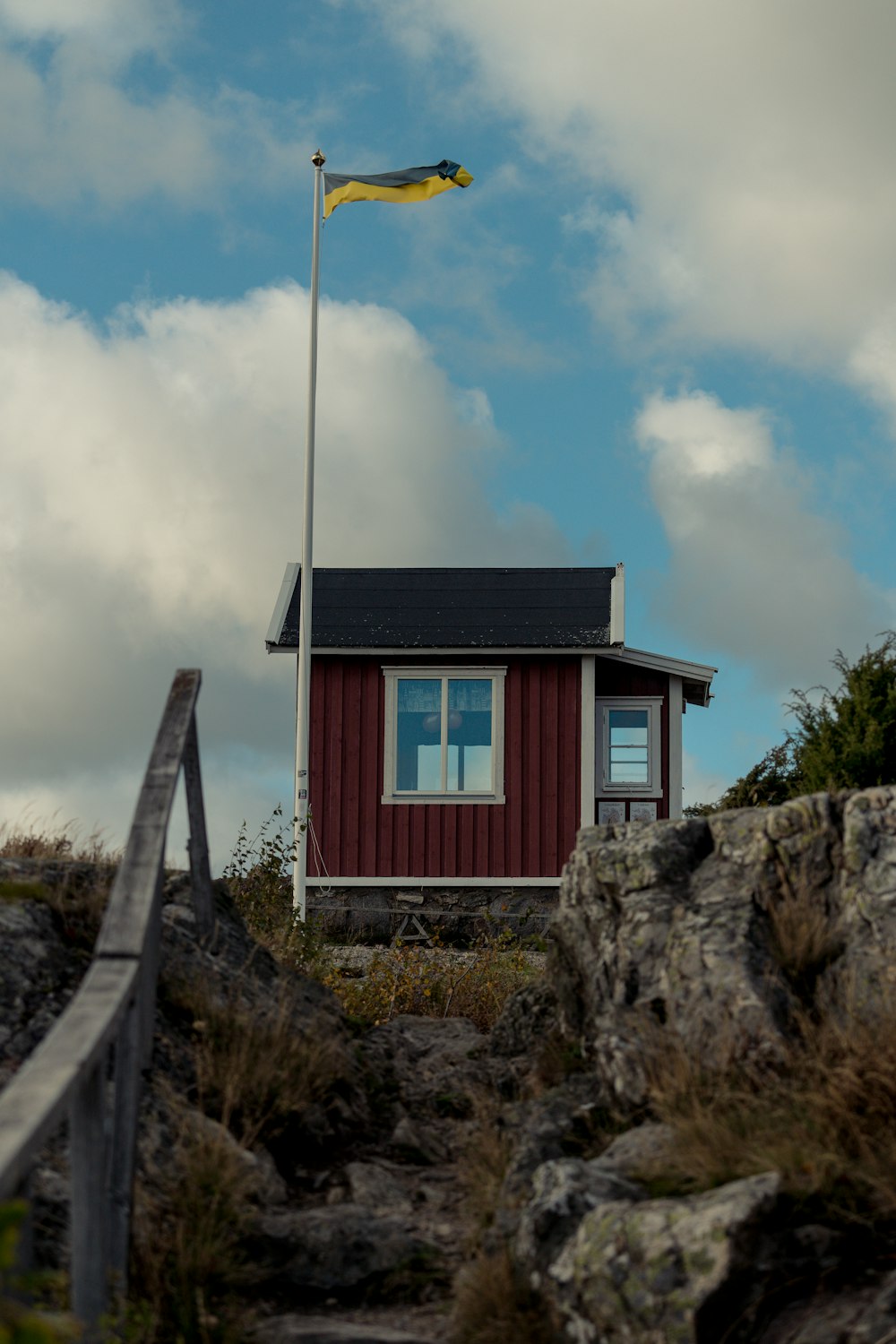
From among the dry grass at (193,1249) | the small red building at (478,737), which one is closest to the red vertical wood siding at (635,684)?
the small red building at (478,737)

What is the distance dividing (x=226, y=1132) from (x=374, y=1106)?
1593 mm

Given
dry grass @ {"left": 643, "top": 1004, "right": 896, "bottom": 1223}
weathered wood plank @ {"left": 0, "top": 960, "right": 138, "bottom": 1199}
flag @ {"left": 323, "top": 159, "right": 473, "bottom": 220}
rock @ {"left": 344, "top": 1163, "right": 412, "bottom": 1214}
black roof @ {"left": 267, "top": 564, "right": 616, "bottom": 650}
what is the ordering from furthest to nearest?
black roof @ {"left": 267, "top": 564, "right": 616, "bottom": 650}, flag @ {"left": 323, "top": 159, "right": 473, "bottom": 220}, rock @ {"left": 344, "top": 1163, "right": 412, "bottom": 1214}, dry grass @ {"left": 643, "top": 1004, "right": 896, "bottom": 1223}, weathered wood plank @ {"left": 0, "top": 960, "right": 138, "bottom": 1199}

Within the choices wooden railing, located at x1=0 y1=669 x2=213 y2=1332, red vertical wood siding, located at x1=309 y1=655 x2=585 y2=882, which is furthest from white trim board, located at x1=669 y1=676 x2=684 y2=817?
wooden railing, located at x1=0 y1=669 x2=213 y2=1332

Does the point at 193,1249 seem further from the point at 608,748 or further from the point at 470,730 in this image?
the point at 608,748

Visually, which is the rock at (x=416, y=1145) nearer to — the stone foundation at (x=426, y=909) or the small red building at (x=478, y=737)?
the stone foundation at (x=426, y=909)

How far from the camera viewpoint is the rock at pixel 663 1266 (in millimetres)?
3777

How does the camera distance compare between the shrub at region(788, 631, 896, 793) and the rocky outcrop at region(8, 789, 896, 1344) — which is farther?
the shrub at region(788, 631, 896, 793)

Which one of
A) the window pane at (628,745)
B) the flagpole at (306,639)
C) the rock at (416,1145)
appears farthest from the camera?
the window pane at (628,745)

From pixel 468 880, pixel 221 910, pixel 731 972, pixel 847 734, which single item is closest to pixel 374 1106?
pixel 221 910

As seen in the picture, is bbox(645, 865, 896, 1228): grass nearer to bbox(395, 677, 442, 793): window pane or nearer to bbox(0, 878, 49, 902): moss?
bbox(0, 878, 49, 902): moss

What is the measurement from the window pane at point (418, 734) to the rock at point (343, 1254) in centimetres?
1323

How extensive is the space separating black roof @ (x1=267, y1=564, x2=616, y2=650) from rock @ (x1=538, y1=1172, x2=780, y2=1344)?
45.4 ft

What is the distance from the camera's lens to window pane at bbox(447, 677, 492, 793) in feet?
59.8

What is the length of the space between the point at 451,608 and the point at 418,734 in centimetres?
187
